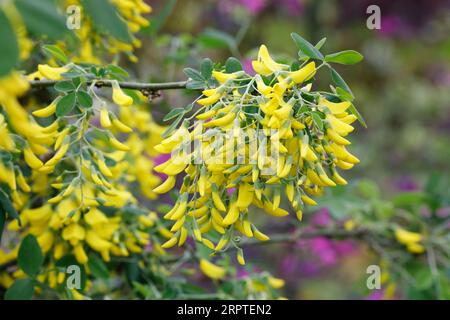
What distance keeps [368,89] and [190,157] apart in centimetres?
310

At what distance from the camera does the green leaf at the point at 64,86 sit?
95 centimetres

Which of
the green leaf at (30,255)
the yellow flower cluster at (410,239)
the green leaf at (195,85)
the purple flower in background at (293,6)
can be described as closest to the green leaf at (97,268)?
the green leaf at (30,255)

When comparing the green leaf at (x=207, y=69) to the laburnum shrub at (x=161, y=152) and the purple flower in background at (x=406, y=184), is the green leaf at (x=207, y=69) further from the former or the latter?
the purple flower in background at (x=406, y=184)

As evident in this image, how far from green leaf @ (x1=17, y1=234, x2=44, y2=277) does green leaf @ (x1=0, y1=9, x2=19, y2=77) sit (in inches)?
24.8

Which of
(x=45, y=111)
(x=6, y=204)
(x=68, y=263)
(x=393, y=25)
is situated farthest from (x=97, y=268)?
(x=393, y=25)

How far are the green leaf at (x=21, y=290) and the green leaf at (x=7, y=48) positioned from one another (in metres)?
0.68

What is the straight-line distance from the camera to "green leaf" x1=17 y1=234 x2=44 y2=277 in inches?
43.3

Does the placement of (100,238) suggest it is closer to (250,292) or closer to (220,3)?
(250,292)

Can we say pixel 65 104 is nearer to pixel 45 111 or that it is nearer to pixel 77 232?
pixel 45 111

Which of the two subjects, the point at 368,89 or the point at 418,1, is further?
the point at 368,89

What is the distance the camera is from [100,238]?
1.14 m

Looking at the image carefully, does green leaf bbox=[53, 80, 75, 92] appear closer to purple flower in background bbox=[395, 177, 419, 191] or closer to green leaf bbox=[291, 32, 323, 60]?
green leaf bbox=[291, 32, 323, 60]

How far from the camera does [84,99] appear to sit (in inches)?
37.6

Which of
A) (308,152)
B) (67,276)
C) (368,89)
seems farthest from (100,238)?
(368,89)
